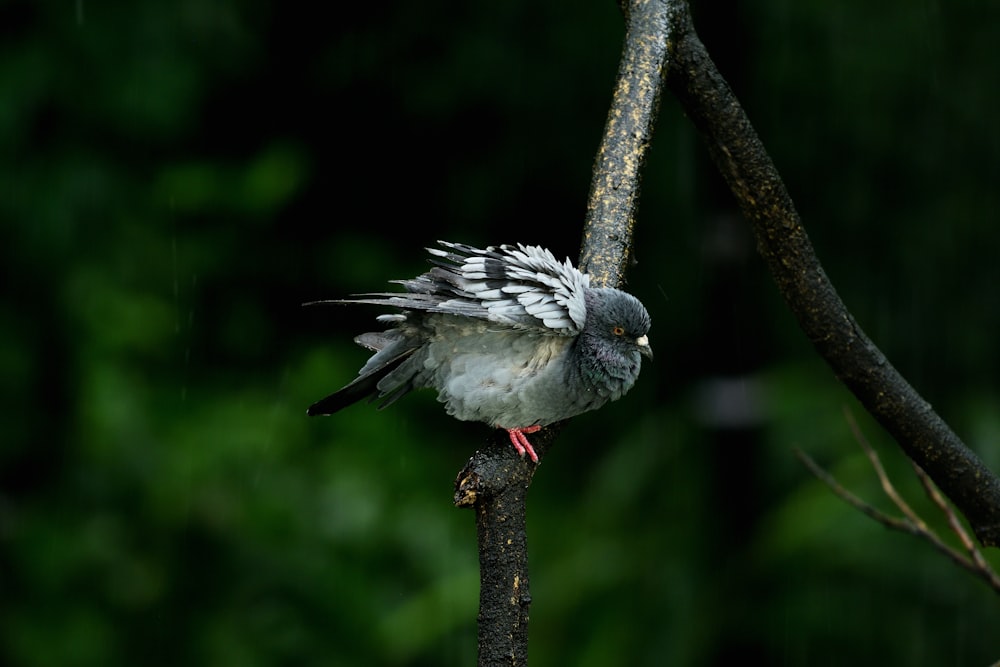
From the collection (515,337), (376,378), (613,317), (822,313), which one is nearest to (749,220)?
(822,313)

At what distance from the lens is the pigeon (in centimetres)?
180

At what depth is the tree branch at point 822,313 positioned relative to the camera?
1.90m

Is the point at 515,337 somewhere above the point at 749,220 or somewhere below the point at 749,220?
below

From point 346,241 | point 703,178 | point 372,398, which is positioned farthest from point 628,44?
point 346,241

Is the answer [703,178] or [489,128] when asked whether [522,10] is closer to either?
[489,128]

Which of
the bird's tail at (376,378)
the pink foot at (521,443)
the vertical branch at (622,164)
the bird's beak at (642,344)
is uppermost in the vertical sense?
the vertical branch at (622,164)

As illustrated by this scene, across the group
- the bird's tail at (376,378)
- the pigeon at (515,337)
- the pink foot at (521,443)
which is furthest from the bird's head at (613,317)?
the bird's tail at (376,378)

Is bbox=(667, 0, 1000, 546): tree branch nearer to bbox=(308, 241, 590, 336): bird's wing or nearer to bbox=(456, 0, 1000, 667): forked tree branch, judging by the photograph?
bbox=(456, 0, 1000, 667): forked tree branch

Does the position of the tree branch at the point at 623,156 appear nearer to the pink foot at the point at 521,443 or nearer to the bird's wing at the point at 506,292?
the pink foot at the point at 521,443

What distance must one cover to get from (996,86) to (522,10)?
5.49ft

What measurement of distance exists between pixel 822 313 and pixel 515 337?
57cm

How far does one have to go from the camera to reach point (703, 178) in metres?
3.78

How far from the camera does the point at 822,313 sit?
1.96m

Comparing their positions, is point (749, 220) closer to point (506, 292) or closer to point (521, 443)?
point (506, 292)
